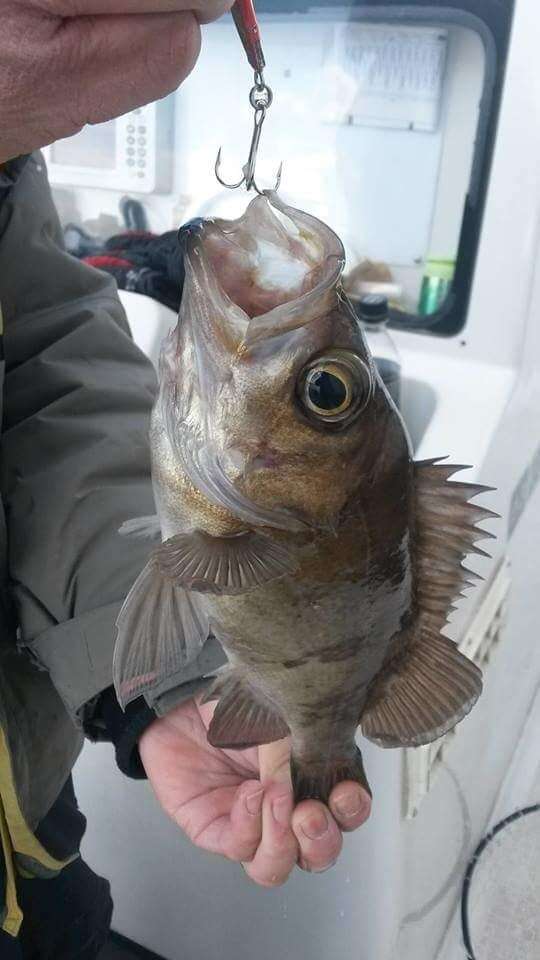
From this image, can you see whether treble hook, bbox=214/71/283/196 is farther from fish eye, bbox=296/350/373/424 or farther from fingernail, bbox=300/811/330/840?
fingernail, bbox=300/811/330/840

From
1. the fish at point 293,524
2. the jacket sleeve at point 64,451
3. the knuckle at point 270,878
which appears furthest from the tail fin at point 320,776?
the jacket sleeve at point 64,451

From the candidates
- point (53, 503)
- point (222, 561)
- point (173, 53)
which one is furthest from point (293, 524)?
point (53, 503)

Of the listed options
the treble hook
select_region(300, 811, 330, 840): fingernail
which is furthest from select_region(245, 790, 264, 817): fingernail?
the treble hook

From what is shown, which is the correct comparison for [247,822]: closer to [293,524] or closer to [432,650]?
[432,650]

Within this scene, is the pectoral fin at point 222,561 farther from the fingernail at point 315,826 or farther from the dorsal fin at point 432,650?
the fingernail at point 315,826

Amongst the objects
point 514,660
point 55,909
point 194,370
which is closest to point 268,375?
point 194,370

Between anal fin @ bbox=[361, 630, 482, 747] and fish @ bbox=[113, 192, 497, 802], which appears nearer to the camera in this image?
fish @ bbox=[113, 192, 497, 802]
